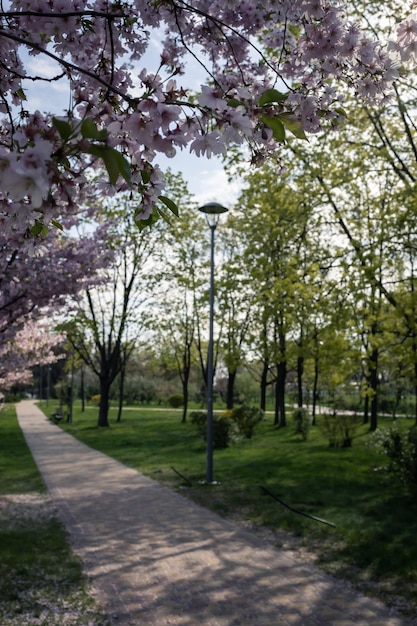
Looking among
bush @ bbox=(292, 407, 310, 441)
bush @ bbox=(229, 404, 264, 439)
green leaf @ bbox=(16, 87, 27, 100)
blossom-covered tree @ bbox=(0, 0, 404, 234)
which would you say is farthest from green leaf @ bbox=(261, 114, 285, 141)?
bush @ bbox=(229, 404, 264, 439)

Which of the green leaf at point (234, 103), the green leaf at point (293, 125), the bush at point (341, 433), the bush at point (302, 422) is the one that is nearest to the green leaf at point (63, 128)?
the green leaf at point (234, 103)

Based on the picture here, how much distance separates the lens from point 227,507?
9.12m

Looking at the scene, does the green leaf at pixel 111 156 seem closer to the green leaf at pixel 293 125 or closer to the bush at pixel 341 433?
the green leaf at pixel 293 125

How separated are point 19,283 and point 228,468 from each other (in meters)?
6.83

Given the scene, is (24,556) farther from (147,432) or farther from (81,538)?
(147,432)

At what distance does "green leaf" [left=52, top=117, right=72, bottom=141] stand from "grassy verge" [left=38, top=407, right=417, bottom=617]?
5.00m

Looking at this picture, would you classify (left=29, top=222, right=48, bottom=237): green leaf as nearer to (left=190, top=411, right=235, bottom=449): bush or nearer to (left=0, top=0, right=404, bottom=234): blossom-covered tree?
(left=0, top=0, right=404, bottom=234): blossom-covered tree

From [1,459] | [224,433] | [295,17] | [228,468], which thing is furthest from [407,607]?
[1,459]

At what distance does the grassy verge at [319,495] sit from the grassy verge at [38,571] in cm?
259

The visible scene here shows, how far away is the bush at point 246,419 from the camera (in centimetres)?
1959

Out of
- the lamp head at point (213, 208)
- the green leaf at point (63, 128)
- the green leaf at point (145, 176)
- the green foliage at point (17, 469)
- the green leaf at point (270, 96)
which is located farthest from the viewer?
the green foliage at point (17, 469)

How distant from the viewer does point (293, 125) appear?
6.86 feet

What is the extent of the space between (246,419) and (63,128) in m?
18.6

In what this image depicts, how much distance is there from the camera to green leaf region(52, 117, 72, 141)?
1.59 m
